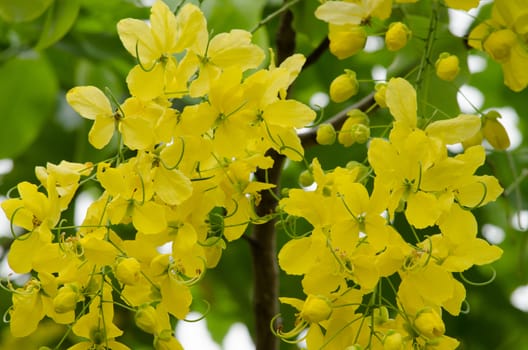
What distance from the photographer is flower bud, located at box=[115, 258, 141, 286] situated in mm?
649

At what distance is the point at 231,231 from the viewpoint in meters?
0.73

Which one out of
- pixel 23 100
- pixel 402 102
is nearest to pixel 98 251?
pixel 402 102

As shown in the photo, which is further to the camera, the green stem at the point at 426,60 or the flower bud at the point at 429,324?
the green stem at the point at 426,60

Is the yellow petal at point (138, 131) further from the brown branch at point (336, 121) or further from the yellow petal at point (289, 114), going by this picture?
the brown branch at point (336, 121)

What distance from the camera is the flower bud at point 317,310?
653mm

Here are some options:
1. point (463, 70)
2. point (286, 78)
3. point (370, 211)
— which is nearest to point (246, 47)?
point (286, 78)

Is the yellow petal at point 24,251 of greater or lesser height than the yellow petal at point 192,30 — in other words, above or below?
below

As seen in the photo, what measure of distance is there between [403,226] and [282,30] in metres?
0.25

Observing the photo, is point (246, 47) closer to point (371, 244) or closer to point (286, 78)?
point (286, 78)

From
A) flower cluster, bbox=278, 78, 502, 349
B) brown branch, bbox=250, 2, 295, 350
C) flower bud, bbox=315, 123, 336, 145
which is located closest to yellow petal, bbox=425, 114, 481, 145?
flower cluster, bbox=278, 78, 502, 349

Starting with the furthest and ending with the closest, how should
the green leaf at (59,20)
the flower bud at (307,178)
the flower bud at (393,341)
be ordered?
the green leaf at (59,20) < the flower bud at (307,178) < the flower bud at (393,341)

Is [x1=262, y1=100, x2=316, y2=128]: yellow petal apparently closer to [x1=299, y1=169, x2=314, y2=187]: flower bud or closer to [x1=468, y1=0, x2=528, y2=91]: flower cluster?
[x1=299, y1=169, x2=314, y2=187]: flower bud

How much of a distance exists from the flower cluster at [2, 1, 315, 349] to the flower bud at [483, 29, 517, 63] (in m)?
0.20

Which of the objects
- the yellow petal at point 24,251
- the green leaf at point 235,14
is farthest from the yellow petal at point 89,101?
the green leaf at point 235,14
